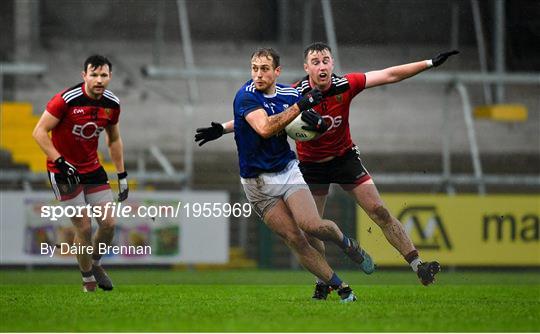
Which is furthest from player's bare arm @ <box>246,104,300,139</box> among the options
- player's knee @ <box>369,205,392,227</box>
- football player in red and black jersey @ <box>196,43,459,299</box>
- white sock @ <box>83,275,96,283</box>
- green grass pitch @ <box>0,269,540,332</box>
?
white sock @ <box>83,275,96,283</box>

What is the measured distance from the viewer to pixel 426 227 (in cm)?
1653

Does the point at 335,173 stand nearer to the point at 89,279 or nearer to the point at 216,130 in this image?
the point at 216,130

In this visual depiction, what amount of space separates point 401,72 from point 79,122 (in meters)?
2.78

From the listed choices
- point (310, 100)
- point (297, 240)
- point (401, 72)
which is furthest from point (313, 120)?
point (401, 72)

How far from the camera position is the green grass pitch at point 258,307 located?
25.0 feet

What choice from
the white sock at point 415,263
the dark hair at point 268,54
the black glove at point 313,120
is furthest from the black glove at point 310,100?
the white sock at point 415,263

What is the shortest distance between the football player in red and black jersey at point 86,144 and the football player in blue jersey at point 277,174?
1.62 meters

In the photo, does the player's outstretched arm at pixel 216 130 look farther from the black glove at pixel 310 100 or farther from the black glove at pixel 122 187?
the black glove at pixel 310 100

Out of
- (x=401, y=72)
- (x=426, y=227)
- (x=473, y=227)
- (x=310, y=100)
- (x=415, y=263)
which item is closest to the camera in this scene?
(x=310, y=100)

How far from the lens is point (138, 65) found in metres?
18.7

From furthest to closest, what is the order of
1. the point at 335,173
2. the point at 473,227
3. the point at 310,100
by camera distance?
the point at 473,227 → the point at 335,173 → the point at 310,100

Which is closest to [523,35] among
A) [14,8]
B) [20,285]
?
[14,8]

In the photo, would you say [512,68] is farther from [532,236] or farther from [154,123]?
[154,123]

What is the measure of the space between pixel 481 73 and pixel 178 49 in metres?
4.40
